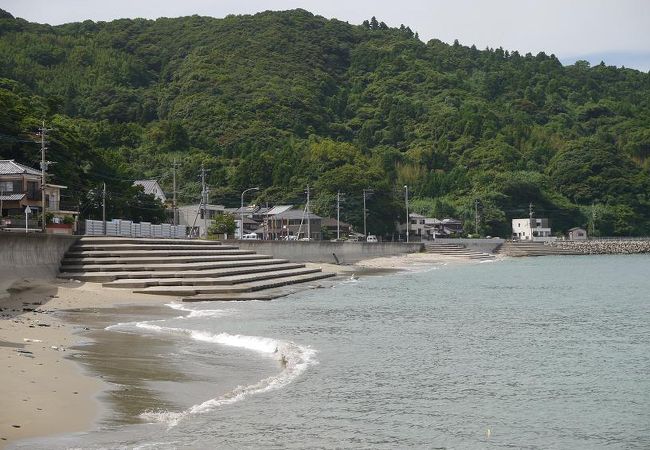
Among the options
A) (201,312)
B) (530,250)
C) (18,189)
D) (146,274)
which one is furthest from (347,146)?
(201,312)

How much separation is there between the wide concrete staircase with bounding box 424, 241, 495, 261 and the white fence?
4924cm

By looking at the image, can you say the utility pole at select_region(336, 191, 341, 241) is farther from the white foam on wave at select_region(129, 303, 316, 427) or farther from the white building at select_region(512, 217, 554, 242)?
the white foam on wave at select_region(129, 303, 316, 427)

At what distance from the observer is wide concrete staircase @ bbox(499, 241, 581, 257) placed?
109 meters

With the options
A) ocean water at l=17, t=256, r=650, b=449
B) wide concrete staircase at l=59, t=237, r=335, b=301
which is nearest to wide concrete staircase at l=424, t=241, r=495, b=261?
wide concrete staircase at l=59, t=237, r=335, b=301

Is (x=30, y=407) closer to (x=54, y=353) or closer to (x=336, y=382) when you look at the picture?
(x=54, y=353)

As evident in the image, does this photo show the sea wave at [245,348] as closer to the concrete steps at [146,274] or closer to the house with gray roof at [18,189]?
the concrete steps at [146,274]

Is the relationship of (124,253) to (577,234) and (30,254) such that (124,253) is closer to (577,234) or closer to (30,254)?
(30,254)

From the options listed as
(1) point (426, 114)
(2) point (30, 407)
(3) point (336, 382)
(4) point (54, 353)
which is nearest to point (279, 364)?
(3) point (336, 382)

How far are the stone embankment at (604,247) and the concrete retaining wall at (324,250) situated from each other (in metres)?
34.9

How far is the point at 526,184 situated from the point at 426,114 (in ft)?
204

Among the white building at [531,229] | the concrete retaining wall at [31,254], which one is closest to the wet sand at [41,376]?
the concrete retaining wall at [31,254]

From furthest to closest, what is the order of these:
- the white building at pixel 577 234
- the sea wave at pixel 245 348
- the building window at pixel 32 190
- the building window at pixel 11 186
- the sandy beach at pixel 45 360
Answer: the white building at pixel 577 234, the building window at pixel 32 190, the building window at pixel 11 186, the sea wave at pixel 245 348, the sandy beach at pixel 45 360

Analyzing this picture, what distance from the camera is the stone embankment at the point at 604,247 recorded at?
118312 mm

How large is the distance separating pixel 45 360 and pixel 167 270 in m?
21.9
